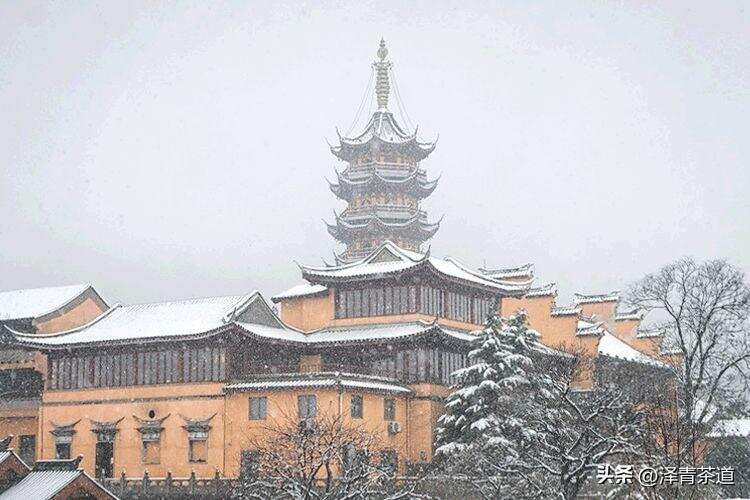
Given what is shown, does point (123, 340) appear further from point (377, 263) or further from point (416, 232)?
point (416, 232)

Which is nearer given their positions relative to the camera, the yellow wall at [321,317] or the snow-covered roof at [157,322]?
the snow-covered roof at [157,322]

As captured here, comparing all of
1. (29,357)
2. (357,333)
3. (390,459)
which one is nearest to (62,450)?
(29,357)

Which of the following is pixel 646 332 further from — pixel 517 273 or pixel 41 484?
pixel 41 484

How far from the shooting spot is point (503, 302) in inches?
2253

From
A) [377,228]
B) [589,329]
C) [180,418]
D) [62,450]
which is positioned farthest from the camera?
[377,228]

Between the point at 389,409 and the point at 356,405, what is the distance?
1954mm

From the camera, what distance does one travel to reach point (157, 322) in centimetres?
5128

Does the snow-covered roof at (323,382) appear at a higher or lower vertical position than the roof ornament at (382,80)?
lower

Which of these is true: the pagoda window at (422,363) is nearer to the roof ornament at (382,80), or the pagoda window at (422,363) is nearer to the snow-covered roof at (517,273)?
the snow-covered roof at (517,273)

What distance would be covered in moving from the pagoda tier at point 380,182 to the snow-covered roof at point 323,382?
2987cm

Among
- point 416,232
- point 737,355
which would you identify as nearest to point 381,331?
point 737,355

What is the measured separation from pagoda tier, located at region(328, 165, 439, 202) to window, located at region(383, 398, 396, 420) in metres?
30.4

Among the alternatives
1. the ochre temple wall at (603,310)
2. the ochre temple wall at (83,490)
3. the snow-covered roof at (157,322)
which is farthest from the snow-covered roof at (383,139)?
the ochre temple wall at (83,490)

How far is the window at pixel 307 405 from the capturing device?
4412 centimetres
